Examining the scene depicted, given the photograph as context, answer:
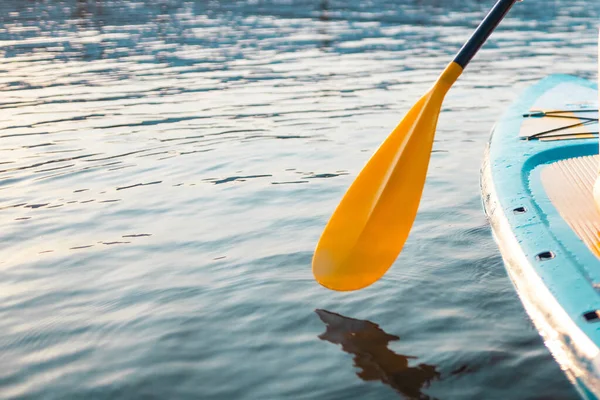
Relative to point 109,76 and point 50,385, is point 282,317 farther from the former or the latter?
point 109,76

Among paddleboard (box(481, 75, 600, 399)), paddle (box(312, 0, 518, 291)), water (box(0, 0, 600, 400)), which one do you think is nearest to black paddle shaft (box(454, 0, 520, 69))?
paddle (box(312, 0, 518, 291))

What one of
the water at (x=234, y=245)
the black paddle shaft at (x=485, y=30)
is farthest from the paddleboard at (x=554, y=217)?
the black paddle shaft at (x=485, y=30)

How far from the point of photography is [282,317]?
11.5 feet

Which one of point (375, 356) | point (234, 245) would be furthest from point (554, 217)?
point (234, 245)

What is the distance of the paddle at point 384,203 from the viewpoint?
3.47m

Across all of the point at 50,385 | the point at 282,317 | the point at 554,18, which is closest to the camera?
the point at 50,385

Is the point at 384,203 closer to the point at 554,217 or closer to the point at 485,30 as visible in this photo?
the point at 554,217

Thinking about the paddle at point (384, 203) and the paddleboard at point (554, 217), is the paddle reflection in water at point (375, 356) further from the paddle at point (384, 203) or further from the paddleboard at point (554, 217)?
the paddleboard at point (554, 217)

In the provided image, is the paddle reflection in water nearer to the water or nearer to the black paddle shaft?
the water

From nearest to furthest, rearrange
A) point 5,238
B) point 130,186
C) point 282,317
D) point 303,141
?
point 282,317, point 5,238, point 130,186, point 303,141

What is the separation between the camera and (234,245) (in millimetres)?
4449

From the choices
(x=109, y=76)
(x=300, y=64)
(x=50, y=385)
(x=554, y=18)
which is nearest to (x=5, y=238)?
(x=50, y=385)

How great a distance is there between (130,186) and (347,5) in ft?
62.5

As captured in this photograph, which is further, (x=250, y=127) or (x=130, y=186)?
(x=250, y=127)
